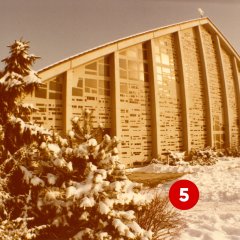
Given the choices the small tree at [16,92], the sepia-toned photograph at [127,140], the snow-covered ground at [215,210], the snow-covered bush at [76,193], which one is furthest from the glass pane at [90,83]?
→ the snow-covered bush at [76,193]

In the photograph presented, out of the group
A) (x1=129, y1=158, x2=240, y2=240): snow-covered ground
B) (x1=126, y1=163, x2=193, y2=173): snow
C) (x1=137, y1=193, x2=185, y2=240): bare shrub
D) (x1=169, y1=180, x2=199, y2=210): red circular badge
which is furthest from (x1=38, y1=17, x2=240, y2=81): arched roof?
(x1=137, y1=193, x2=185, y2=240): bare shrub

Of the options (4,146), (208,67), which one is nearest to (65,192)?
(4,146)

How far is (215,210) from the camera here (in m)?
8.26

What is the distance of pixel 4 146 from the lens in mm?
6328

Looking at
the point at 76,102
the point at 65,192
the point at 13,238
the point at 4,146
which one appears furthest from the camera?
the point at 76,102

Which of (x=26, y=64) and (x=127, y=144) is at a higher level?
A: (x=26, y=64)

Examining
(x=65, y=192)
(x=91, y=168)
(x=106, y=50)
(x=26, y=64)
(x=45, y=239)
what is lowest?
(x=45, y=239)

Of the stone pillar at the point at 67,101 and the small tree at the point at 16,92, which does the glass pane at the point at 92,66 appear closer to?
the stone pillar at the point at 67,101

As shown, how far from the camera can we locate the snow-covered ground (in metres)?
6.43

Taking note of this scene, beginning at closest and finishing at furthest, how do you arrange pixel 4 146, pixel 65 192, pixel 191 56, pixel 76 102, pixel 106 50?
1. pixel 65 192
2. pixel 4 146
3. pixel 76 102
4. pixel 106 50
5. pixel 191 56

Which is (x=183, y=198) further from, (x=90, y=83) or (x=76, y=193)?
(x=90, y=83)

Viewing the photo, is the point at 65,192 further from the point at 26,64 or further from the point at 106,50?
the point at 106,50

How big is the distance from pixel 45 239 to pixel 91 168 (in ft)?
5.53

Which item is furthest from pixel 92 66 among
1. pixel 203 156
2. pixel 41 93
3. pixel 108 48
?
pixel 203 156
